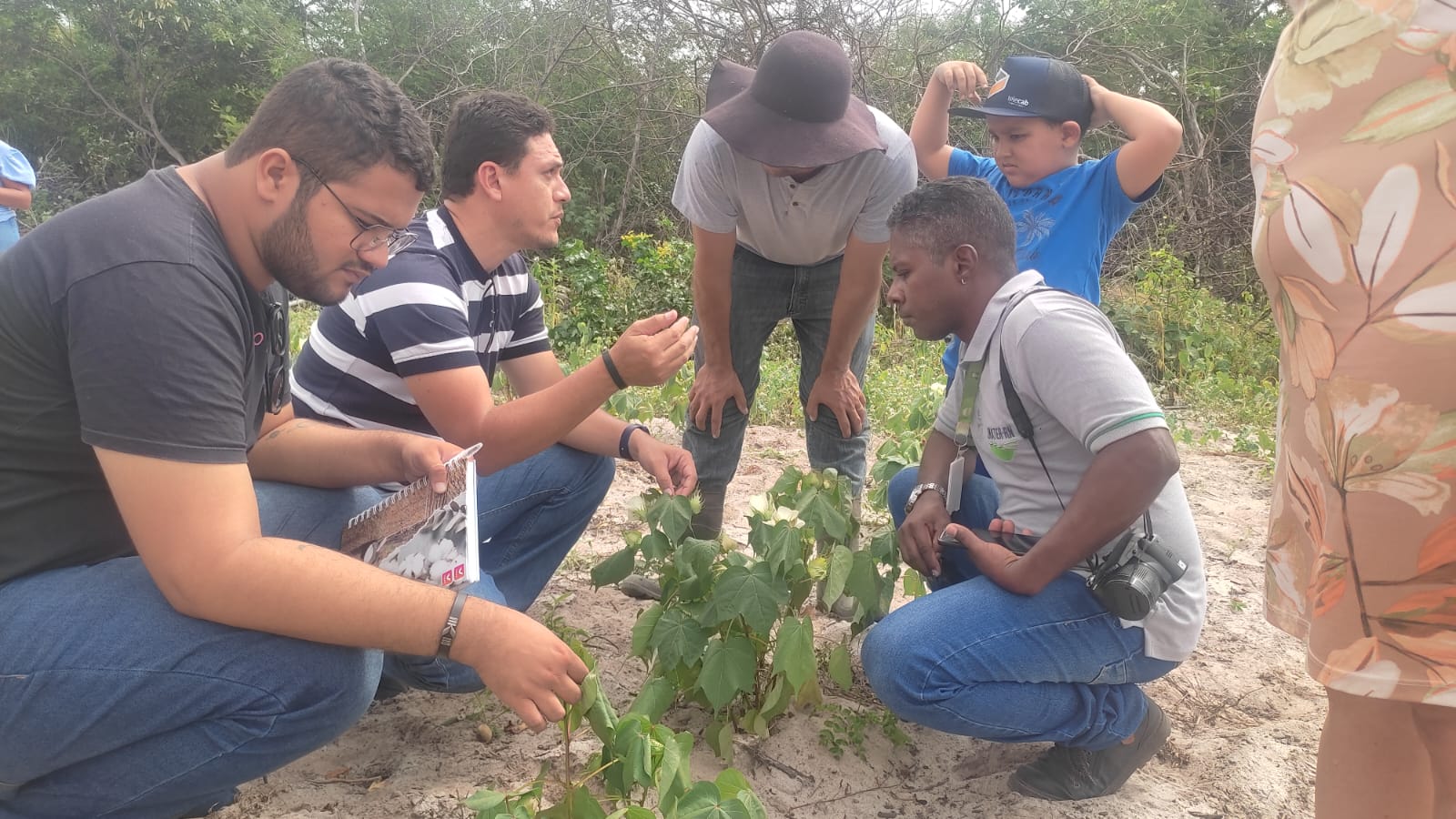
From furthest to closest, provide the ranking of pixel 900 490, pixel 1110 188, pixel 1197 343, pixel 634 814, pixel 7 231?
pixel 1197 343 → pixel 7 231 → pixel 1110 188 → pixel 900 490 → pixel 634 814

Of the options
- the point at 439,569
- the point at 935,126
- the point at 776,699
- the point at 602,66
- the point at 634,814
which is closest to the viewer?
the point at 634,814

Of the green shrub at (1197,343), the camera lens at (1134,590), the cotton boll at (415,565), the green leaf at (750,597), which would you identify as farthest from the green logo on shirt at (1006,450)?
the green shrub at (1197,343)

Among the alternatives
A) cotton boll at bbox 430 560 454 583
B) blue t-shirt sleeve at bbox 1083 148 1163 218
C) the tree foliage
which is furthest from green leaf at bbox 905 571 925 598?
the tree foliage

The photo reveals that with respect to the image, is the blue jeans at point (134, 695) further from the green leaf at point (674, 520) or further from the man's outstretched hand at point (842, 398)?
the man's outstretched hand at point (842, 398)

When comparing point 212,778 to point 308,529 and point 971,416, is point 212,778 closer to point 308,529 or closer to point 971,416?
point 308,529

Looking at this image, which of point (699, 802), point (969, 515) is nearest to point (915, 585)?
point (969, 515)

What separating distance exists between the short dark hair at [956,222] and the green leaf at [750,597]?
788 millimetres

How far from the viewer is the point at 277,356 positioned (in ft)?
6.35

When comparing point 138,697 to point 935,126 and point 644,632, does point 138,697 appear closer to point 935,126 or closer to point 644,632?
point 644,632

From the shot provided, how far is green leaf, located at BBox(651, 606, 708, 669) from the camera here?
2102 millimetres

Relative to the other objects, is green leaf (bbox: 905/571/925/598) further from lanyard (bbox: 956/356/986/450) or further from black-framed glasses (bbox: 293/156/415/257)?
black-framed glasses (bbox: 293/156/415/257)

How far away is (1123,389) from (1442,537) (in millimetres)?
627

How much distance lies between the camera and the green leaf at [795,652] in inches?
82.3

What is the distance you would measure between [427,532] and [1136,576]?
1.33 meters
